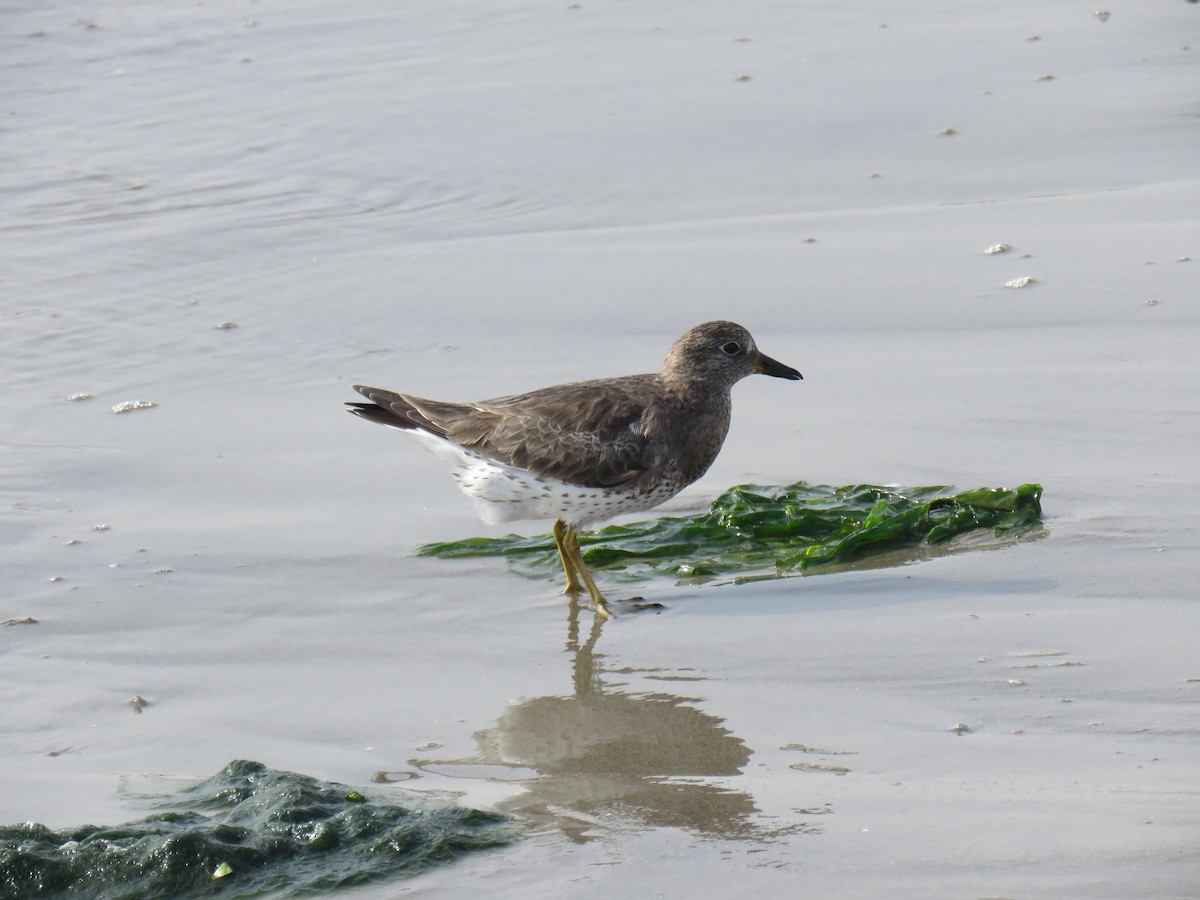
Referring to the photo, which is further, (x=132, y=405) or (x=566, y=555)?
(x=132, y=405)

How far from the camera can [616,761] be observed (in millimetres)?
3867

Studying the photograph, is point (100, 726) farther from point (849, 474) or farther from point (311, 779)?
point (849, 474)

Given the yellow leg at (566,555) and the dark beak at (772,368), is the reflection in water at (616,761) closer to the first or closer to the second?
the yellow leg at (566,555)

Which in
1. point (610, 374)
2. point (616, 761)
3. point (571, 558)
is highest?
point (610, 374)

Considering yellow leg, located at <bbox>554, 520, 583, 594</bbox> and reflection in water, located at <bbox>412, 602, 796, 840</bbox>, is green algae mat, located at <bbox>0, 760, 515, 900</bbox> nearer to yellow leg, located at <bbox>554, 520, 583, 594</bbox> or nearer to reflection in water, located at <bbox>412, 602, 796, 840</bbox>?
reflection in water, located at <bbox>412, 602, 796, 840</bbox>

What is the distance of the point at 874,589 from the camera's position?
4.84 meters

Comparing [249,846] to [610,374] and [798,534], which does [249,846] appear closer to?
[798,534]

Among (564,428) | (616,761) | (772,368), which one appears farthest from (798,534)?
(616,761)

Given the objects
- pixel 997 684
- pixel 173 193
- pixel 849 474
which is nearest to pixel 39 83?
pixel 173 193

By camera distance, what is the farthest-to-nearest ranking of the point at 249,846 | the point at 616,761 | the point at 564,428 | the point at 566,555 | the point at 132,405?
the point at 132,405, the point at 564,428, the point at 566,555, the point at 616,761, the point at 249,846

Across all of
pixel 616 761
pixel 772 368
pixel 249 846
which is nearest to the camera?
pixel 249 846

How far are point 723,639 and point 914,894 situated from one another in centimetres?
155

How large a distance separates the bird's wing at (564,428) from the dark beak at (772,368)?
1.56ft

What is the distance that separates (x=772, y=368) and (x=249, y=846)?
3.04m
